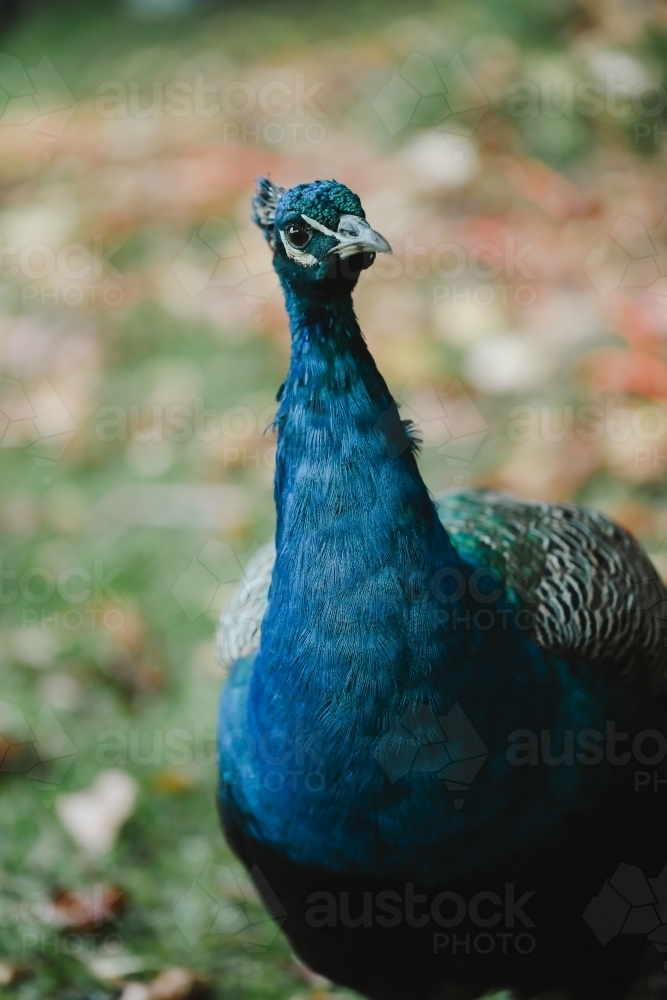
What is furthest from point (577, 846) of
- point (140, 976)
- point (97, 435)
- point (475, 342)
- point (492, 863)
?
point (97, 435)

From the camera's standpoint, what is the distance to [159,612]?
4.26m

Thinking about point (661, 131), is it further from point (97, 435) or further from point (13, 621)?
point (13, 621)

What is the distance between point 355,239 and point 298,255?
0.50ft

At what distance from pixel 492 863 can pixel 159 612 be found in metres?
2.26

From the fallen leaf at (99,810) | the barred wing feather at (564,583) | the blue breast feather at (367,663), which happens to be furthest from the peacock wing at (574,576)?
the fallen leaf at (99,810)

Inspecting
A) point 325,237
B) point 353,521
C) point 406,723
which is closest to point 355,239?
point 325,237

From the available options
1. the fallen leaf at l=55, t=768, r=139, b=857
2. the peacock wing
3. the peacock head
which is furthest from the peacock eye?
the fallen leaf at l=55, t=768, r=139, b=857

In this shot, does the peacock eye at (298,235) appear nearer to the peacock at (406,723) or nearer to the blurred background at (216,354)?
the peacock at (406,723)

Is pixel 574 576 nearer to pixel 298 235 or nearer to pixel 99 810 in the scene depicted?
pixel 298 235

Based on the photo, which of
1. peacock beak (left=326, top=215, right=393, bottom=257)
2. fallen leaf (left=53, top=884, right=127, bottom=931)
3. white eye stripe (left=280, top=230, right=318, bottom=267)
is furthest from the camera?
fallen leaf (left=53, top=884, right=127, bottom=931)

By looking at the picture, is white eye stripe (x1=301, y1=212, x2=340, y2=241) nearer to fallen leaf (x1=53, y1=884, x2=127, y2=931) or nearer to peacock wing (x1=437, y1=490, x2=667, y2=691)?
peacock wing (x1=437, y1=490, x2=667, y2=691)

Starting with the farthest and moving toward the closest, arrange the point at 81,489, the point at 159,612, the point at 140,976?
the point at 81,489, the point at 159,612, the point at 140,976

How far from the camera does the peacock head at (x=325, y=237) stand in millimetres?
1998

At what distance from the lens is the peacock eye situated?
2061 mm
